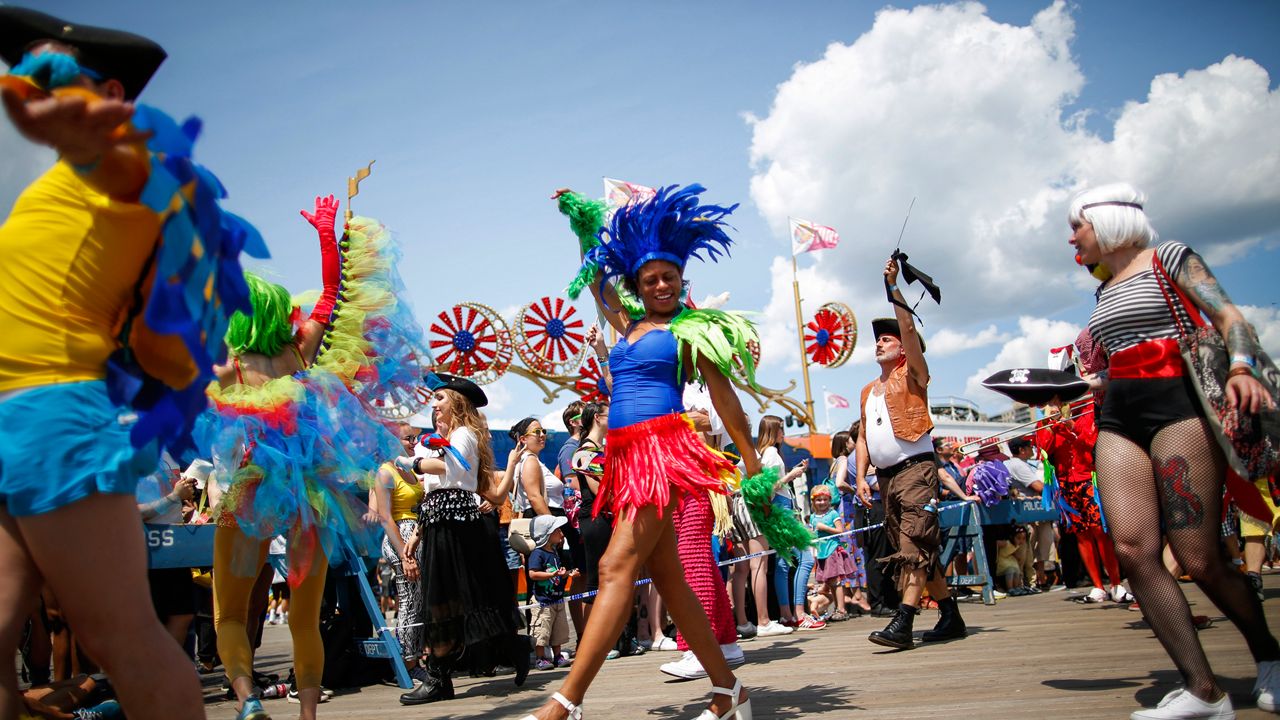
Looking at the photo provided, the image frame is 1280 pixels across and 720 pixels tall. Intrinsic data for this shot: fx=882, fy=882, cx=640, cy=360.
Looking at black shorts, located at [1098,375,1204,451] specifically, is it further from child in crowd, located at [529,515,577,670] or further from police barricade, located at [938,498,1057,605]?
police barricade, located at [938,498,1057,605]

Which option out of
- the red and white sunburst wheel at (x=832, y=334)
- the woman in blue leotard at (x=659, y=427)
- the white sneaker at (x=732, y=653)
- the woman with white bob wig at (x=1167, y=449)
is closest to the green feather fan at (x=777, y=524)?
the woman in blue leotard at (x=659, y=427)

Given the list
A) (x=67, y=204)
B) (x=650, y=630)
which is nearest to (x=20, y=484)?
(x=67, y=204)

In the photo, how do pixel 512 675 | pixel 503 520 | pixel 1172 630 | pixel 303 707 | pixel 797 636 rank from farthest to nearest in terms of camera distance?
1. pixel 503 520
2. pixel 797 636
3. pixel 512 675
4. pixel 303 707
5. pixel 1172 630

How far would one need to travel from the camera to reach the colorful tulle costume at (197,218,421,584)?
3.85 meters

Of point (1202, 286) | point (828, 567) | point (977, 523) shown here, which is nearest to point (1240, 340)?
point (1202, 286)

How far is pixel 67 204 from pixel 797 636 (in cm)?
716

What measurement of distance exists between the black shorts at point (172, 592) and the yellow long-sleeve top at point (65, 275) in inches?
192

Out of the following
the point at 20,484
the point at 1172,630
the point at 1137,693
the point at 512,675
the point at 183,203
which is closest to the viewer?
the point at 20,484

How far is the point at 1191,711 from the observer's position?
2.99 metres

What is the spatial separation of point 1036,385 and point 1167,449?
195 cm

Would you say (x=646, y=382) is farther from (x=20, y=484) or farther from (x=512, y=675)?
(x=512, y=675)

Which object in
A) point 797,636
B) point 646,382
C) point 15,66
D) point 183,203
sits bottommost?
point 797,636

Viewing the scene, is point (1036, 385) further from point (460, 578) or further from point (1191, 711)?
point (460, 578)

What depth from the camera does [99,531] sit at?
2.03 m
